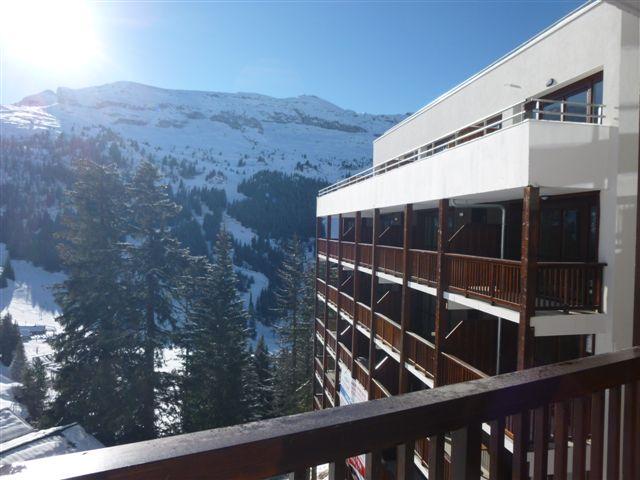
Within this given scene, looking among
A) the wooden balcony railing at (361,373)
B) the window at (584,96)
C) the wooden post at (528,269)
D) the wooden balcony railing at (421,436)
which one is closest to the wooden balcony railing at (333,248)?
the wooden balcony railing at (361,373)

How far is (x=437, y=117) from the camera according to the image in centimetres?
1417

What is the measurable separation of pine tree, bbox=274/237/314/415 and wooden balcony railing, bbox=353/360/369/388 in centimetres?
1228

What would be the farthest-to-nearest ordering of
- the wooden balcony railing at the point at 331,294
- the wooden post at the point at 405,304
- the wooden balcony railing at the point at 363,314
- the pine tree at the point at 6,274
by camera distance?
the pine tree at the point at 6,274 < the wooden balcony railing at the point at 331,294 < the wooden balcony railing at the point at 363,314 < the wooden post at the point at 405,304

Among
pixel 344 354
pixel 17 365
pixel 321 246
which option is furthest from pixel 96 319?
pixel 17 365

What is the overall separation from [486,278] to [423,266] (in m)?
2.71

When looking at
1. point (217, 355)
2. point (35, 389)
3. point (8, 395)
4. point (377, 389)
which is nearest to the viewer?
point (377, 389)

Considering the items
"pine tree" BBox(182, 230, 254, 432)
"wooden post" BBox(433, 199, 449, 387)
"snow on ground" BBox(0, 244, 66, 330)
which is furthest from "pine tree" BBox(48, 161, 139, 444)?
"snow on ground" BBox(0, 244, 66, 330)

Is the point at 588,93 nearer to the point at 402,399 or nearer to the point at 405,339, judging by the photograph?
the point at 405,339

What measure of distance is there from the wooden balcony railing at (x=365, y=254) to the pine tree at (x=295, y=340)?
1450 cm

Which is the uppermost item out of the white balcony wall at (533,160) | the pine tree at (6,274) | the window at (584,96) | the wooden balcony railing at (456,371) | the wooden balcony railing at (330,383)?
the window at (584,96)

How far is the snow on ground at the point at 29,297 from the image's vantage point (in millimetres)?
60025

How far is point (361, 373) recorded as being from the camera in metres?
15.0

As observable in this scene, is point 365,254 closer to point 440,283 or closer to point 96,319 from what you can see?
point 440,283

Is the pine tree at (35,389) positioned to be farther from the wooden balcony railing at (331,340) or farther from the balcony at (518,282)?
the balcony at (518,282)
